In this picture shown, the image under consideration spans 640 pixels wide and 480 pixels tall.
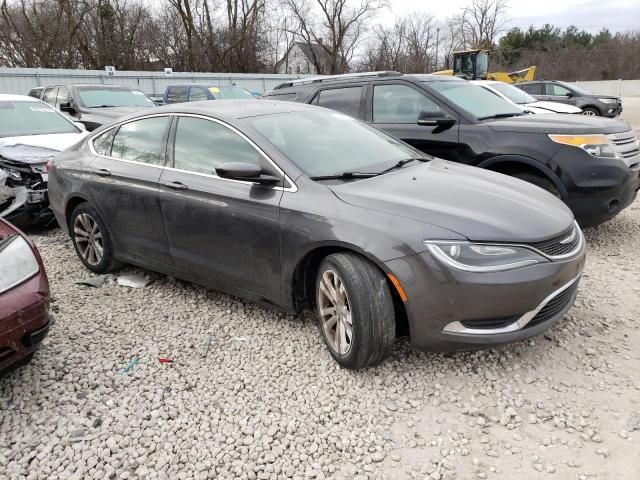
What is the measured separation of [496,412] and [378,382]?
66 centimetres

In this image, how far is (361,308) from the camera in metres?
2.70

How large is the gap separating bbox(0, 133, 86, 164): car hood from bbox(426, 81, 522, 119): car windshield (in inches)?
171

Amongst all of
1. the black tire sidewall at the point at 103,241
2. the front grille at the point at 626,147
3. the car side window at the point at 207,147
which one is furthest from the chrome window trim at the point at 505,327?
the black tire sidewall at the point at 103,241

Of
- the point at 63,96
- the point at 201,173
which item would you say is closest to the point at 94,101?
the point at 63,96

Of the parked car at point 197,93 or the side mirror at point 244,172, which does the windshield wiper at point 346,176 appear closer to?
the side mirror at point 244,172

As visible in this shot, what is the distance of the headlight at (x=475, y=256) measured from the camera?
254 centimetres

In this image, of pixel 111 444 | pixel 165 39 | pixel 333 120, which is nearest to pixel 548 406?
pixel 111 444

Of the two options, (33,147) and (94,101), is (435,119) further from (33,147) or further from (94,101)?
(94,101)

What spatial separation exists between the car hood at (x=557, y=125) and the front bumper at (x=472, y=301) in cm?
253

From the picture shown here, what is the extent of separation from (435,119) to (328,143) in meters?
2.13

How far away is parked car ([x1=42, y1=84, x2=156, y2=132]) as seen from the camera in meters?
10.3

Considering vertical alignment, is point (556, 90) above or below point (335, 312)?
above

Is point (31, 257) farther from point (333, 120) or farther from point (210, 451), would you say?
point (333, 120)

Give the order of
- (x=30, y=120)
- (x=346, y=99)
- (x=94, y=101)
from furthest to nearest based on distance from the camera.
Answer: (x=94, y=101) → (x=30, y=120) → (x=346, y=99)
